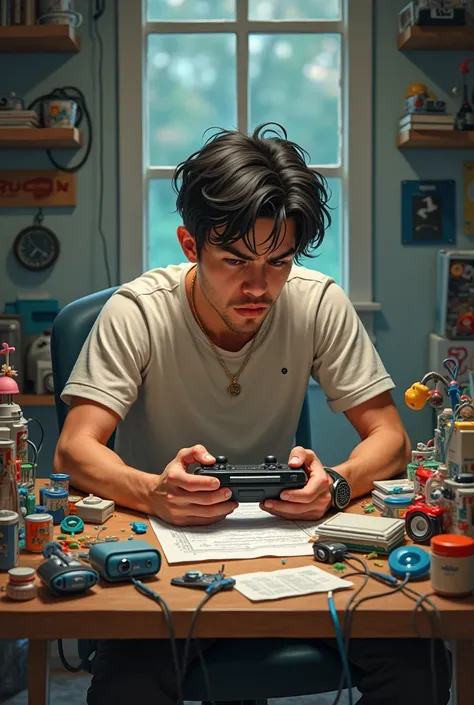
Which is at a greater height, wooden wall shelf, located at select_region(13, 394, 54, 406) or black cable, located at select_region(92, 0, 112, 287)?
black cable, located at select_region(92, 0, 112, 287)

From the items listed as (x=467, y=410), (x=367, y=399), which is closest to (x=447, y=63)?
(x=367, y=399)

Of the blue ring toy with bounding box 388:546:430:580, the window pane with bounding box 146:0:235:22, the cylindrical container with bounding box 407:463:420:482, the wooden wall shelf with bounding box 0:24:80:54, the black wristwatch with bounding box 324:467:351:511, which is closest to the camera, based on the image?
the blue ring toy with bounding box 388:546:430:580

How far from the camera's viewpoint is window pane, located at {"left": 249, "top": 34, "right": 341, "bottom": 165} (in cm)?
349

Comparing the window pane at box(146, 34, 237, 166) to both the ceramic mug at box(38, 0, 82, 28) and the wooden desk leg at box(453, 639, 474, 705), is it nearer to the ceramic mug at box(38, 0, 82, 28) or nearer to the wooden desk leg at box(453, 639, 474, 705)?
the ceramic mug at box(38, 0, 82, 28)

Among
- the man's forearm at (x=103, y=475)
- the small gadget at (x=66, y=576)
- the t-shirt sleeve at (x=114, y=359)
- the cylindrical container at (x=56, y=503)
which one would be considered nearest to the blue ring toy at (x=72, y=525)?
the cylindrical container at (x=56, y=503)

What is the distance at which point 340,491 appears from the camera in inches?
58.9

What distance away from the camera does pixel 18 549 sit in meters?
1.24

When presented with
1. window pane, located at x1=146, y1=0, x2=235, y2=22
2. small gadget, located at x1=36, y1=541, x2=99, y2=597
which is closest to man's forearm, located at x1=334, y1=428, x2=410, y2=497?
small gadget, located at x1=36, y1=541, x2=99, y2=597

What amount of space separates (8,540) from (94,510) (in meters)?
0.26

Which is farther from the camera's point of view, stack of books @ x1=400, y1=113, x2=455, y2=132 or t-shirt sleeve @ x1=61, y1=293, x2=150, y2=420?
stack of books @ x1=400, y1=113, x2=455, y2=132

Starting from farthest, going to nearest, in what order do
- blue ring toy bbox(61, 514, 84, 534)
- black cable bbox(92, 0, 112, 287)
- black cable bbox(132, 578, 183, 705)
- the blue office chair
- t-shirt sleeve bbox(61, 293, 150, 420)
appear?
black cable bbox(92, 0, 112, 287)
t-shirt sleeve bbox(61, 293, 150, 420)
blue ring toy bbox(61, 514, 84, 534)
the blue office chair
black cable bbox(132, 578, 183, 705)

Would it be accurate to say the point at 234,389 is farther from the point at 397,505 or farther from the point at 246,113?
the point at 246,113

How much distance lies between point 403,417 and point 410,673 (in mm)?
2189

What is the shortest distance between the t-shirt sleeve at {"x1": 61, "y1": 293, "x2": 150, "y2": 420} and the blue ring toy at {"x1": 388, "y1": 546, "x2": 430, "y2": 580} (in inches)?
28.5
